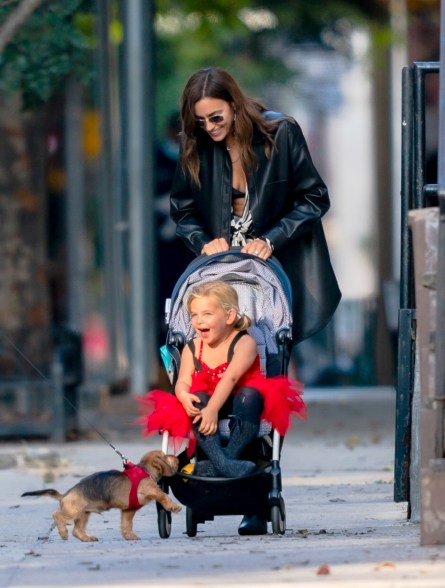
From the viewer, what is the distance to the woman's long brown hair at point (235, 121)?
6797 mm

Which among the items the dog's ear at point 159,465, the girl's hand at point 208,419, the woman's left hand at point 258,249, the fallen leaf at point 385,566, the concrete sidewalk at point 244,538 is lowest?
the concrete sidewalk at point 244,538

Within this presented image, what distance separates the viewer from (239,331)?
21.6 feet

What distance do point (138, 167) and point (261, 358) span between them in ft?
19.6

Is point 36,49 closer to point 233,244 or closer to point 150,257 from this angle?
point 150,257

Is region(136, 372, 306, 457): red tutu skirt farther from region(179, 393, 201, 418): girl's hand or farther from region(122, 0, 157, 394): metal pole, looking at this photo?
region(122, 0, 157, 394): metal pole

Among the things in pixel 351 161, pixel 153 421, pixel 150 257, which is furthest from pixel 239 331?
pixel 351 161

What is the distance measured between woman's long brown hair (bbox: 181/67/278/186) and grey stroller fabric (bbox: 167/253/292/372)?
0.42 m

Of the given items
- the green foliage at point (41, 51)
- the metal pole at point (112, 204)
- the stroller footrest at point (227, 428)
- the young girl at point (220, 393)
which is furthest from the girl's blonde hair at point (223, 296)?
the metal pole at point (112, 204)

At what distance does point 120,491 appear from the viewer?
6.32 metres

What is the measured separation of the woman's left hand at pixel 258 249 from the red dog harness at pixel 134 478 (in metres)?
1.06

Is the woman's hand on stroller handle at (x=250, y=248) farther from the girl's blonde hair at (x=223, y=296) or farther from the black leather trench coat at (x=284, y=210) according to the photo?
the girl's blonde hair at (x=223, y=296)

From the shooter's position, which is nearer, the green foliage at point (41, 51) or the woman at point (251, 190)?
the woman at point (251, 190)

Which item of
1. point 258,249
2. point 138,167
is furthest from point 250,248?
point 138,167

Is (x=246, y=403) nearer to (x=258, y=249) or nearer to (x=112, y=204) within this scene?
(x=258, y=249)
